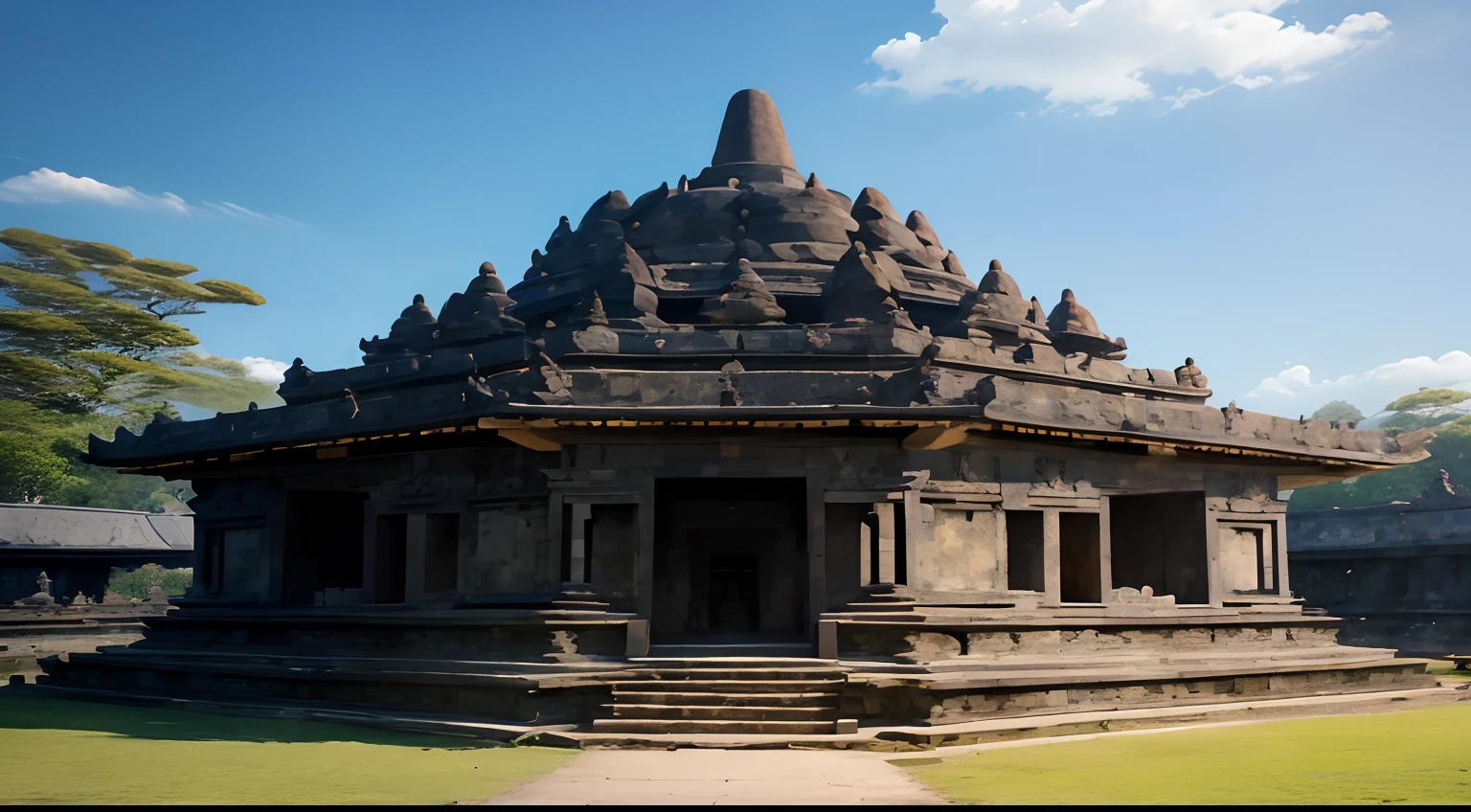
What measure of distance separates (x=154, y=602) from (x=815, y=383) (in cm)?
3041

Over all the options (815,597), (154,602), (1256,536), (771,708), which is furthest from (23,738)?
(154,602)

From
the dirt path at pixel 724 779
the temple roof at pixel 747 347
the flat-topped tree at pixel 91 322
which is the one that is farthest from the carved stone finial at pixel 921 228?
the flat-topped tree at pixel 91 322

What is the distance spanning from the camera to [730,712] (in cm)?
1523

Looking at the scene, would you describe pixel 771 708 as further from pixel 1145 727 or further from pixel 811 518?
pixel 1145 727

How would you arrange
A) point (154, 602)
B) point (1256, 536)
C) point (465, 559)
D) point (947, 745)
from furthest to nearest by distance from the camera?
point (154, 602) → point (1256, 536) → point (465, 559) → point (947, 745)

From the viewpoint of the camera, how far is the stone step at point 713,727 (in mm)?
14836

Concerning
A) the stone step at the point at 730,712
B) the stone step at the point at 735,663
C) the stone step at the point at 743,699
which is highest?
the stone step at the point at 735,663

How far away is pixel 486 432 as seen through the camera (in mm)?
18781

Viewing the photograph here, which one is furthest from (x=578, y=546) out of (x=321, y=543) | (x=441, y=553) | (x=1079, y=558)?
(x=1079, y=558)

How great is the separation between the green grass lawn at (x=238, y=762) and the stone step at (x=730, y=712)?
1.40 m

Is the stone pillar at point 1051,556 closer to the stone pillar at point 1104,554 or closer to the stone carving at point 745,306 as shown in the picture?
the stone pillar at point 1104,554

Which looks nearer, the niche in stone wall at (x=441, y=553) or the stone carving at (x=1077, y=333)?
the niche in stone wall at (x=441, y=553)

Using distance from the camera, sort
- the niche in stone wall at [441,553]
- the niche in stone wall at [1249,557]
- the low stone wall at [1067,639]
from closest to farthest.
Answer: the low stone wall at [1067,639], the niche in stone wall at [441,553], the niche in stone wall at [1249,557]

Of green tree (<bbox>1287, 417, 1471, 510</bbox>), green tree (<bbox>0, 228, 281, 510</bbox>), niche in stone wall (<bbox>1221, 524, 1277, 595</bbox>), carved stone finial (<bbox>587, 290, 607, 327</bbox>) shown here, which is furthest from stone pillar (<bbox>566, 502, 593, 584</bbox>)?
green tree (<bbox>1287, 417, 1471, 510</bbox>)
